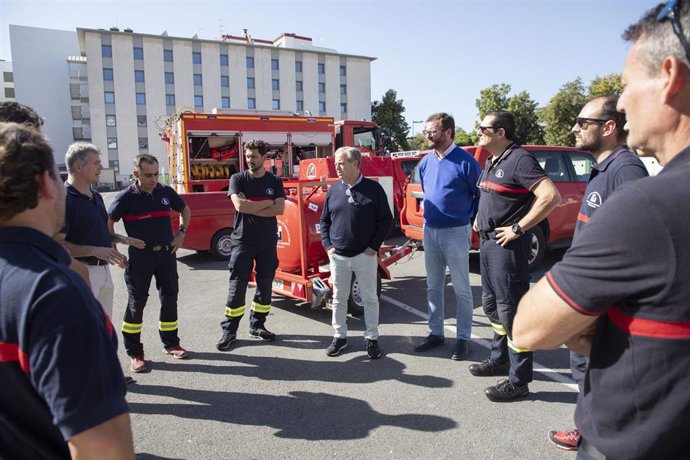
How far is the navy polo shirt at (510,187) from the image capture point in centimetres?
356

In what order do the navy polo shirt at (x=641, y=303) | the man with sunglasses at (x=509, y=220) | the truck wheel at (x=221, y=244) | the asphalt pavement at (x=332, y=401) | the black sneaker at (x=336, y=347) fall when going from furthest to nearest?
the truck wheel at (x=221, y=244) < the black sneaker at (x=336, y=347) < the man with sunglasses at (x=509, y=220) < the asphalt pavement at (x=332, y=401) < the navy polo shirt at (x=641, y=303)

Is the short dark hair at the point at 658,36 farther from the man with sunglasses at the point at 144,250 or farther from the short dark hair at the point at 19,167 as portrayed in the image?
the man with sunglasses at the point at 144,250

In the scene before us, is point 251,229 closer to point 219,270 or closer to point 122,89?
point 219,270

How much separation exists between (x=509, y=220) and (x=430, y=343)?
5.37 ft

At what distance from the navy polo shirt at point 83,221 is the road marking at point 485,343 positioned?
3.64 m

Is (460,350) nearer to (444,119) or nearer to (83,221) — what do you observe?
(444,119)

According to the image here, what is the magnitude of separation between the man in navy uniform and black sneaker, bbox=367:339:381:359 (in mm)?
3409

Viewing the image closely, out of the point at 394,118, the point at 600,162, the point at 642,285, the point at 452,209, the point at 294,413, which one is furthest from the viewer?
the point at 394,118

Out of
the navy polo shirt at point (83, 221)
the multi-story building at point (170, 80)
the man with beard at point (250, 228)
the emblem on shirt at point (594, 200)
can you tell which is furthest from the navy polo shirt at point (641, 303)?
the multi-story building at point (170, 80)

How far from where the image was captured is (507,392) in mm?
3588

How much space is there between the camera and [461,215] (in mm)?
4414

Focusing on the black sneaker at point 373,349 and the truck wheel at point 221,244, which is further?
the truck wheel at point 221,244

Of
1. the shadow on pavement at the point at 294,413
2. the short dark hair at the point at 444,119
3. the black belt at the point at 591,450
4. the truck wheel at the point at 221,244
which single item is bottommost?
the shadow on pavement at the point at 294,413

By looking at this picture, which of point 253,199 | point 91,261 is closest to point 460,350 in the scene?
point 253,199
